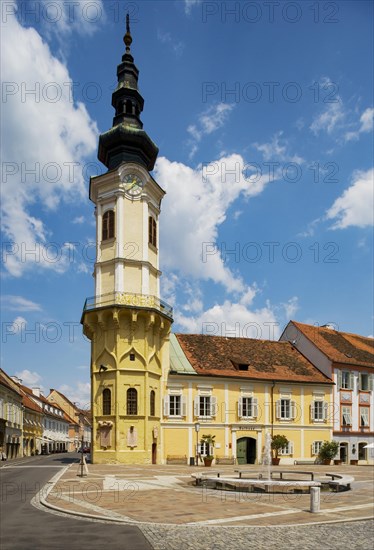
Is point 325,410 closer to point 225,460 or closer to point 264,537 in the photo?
point 225,460

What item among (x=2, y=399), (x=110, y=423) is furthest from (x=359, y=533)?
(x=2, y=399)

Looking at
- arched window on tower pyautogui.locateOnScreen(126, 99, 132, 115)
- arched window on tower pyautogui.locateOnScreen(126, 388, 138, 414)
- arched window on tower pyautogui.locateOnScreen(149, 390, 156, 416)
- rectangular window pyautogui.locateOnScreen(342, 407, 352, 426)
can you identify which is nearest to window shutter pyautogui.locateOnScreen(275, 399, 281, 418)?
rectangular window pyautogui.locateOnScreen(342, 407, 352, 426)

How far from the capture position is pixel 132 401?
40.3 metres

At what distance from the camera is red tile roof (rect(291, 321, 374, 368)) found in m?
49.8

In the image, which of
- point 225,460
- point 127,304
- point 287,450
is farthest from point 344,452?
point 127,304

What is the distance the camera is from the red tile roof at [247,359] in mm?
45500

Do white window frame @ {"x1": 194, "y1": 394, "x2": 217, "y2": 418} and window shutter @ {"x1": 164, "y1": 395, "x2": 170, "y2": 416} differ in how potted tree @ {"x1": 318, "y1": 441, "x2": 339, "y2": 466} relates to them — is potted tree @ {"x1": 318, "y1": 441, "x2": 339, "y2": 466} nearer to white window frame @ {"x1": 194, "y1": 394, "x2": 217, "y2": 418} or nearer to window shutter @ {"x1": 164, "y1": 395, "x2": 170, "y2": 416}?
white window frame @ {"x1": 194, "y1": 394, "x2": 217, "y2": 418}

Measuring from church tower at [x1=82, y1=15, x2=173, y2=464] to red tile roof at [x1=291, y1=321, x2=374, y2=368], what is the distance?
1564 cm

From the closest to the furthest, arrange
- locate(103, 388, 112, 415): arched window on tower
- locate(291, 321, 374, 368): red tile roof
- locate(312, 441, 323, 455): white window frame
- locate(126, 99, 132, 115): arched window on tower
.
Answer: locate(103, 388, 112, 415): arched window on tower → locate(312, 441, 323, 455): white window frame → locate(126, 99, 132, 115): arched window on tower → locate(291, 321, 374, 368): red tile roof

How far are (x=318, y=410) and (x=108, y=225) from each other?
81.1 ft

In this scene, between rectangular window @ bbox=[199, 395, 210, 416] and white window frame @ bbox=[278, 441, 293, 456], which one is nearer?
rectangular window @ bbox=[199, 395, 210, 416]

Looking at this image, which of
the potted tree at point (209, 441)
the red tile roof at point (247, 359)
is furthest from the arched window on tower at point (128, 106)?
the potted tree at point (209, 441)

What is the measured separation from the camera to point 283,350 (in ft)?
170

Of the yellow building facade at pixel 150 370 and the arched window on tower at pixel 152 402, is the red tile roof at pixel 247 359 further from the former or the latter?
the arched window on tower at pixel 152 402
